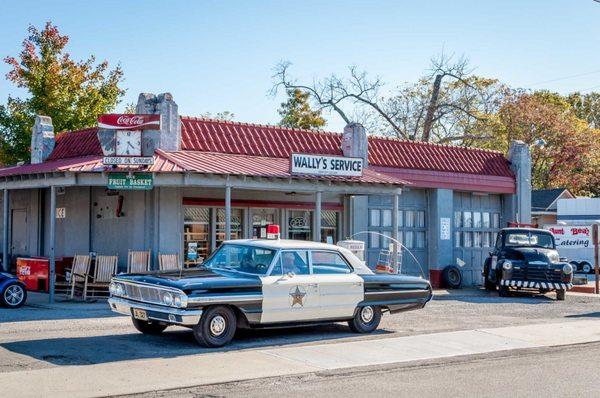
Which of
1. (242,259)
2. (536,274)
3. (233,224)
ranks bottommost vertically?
(536,274)

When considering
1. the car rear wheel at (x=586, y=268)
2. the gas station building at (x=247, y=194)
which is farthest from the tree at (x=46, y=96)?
the car rear wheel at (x=586, y=268)

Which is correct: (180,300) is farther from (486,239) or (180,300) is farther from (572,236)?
(572,236)

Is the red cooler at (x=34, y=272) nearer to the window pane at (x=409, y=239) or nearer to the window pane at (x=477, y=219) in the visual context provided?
the window pane at (x=409, y=239)

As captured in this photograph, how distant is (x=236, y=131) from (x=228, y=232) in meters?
4.38

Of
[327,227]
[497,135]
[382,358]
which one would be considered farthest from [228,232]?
[497,135]

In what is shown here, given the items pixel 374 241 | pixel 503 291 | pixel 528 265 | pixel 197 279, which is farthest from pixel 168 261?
pixel 528 265

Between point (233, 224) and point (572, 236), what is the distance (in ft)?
60.0

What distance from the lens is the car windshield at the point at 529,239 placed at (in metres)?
23.4

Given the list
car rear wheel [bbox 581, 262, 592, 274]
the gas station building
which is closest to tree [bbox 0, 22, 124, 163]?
the gas station building

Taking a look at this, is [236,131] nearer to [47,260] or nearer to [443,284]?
[47,260]

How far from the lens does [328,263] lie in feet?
44.5

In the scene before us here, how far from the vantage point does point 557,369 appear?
1110 centimetres

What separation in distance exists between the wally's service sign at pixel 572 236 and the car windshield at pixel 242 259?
23971 mm

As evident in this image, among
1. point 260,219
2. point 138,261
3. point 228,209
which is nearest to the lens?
point 228,209
